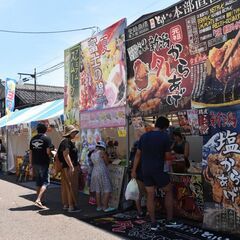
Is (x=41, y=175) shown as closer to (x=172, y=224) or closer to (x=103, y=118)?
(x=103, y=118)

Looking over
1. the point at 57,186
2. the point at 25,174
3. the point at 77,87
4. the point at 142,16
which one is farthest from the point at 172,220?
the point at 25,174

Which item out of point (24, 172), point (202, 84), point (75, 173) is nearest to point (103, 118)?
point (75, 173)

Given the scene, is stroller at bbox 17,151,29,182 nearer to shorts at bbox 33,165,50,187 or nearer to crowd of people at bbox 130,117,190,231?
shorts at bbox 33,165,50,187

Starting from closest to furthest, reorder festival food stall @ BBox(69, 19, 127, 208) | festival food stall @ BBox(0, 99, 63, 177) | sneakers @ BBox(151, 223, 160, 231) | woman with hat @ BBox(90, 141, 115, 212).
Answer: sneakers @ BBox(151, 223, 160, 231), woman with hat @ BBox(90, 141, 115, 212), festival food stall @ BBox(69, 19, 127, 208), festival food stall @ BBox(0, 99, 63, 177)

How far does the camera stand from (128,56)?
8906mm

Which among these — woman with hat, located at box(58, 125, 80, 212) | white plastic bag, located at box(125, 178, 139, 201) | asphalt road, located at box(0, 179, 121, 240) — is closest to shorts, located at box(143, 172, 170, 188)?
white plastic bag, located at box(125, 178, 139, 201)

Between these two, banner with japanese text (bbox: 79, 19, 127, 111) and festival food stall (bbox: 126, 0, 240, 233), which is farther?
banner with japanese text (bbox: 79, 19, 127, 111)

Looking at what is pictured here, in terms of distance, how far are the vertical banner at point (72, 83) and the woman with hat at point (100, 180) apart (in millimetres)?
Answer: 2648

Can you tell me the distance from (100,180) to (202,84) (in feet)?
10.3

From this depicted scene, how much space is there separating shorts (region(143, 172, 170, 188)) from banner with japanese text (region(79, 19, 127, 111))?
2508mm

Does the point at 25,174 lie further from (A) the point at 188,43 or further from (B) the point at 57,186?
(A) the point at 188,43

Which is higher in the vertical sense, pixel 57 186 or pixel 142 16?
pixel 142 16

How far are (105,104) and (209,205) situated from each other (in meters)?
4.11

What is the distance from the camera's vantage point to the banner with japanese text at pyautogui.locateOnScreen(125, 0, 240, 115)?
6379 millimetres
